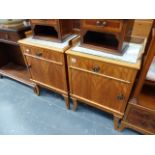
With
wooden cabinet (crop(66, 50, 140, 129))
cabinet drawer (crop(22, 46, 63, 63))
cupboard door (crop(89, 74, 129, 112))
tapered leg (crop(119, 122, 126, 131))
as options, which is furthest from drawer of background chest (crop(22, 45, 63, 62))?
tapered leg (crop(119, 122, 126, 131))

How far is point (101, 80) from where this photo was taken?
3.29 ft

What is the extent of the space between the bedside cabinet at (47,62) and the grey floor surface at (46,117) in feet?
0.62

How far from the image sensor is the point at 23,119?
1402mm

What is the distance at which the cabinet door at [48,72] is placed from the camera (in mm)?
1190

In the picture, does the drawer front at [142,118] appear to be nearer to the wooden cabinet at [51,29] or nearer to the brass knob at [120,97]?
the brass knob at [120,97]

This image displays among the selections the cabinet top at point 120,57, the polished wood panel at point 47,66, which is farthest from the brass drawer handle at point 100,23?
the polished wood panel at point 47,66

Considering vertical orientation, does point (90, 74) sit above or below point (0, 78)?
above

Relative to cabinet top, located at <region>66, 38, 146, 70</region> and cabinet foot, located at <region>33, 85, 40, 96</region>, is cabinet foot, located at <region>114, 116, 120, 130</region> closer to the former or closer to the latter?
cabinet top, located at <region>66, 38, 146, 70</region>

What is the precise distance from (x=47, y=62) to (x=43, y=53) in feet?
0.31

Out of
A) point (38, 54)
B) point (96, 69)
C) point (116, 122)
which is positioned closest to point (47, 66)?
point (38, 54)

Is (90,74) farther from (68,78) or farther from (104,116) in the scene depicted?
(104,116)

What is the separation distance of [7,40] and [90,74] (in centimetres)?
111
